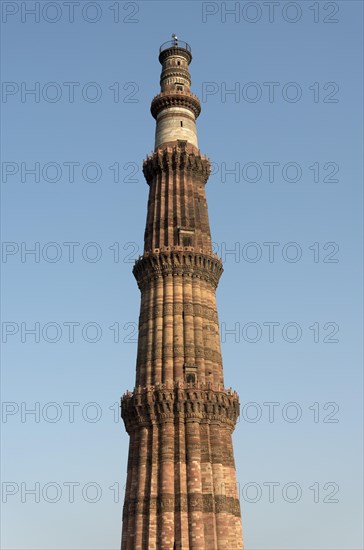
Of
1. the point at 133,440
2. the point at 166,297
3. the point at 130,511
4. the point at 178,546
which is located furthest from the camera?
the point at 166,297

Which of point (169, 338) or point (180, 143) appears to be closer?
point (169, 338)

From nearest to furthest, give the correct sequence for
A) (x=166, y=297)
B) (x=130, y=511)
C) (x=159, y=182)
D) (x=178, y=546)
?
(x=178, y=546), (x=130, y=511), (x=166, y=297), (x=159, y=182)

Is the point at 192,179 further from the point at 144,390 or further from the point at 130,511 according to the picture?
the point at 130,511

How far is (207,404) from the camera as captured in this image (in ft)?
143

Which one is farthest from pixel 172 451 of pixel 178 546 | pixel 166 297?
pixel 166 297

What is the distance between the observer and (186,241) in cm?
4991

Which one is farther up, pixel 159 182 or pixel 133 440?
pixel 159 182

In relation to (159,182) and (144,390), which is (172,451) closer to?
(144,390)

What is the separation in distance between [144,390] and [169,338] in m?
4.12

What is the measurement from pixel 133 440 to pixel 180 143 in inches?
914

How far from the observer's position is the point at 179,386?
142ft

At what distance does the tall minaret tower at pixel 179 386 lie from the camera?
40375 mm

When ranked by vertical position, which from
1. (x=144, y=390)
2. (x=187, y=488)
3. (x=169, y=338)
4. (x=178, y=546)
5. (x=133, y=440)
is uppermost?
(x=169, y=338)

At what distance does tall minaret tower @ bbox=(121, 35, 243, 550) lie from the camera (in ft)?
132
